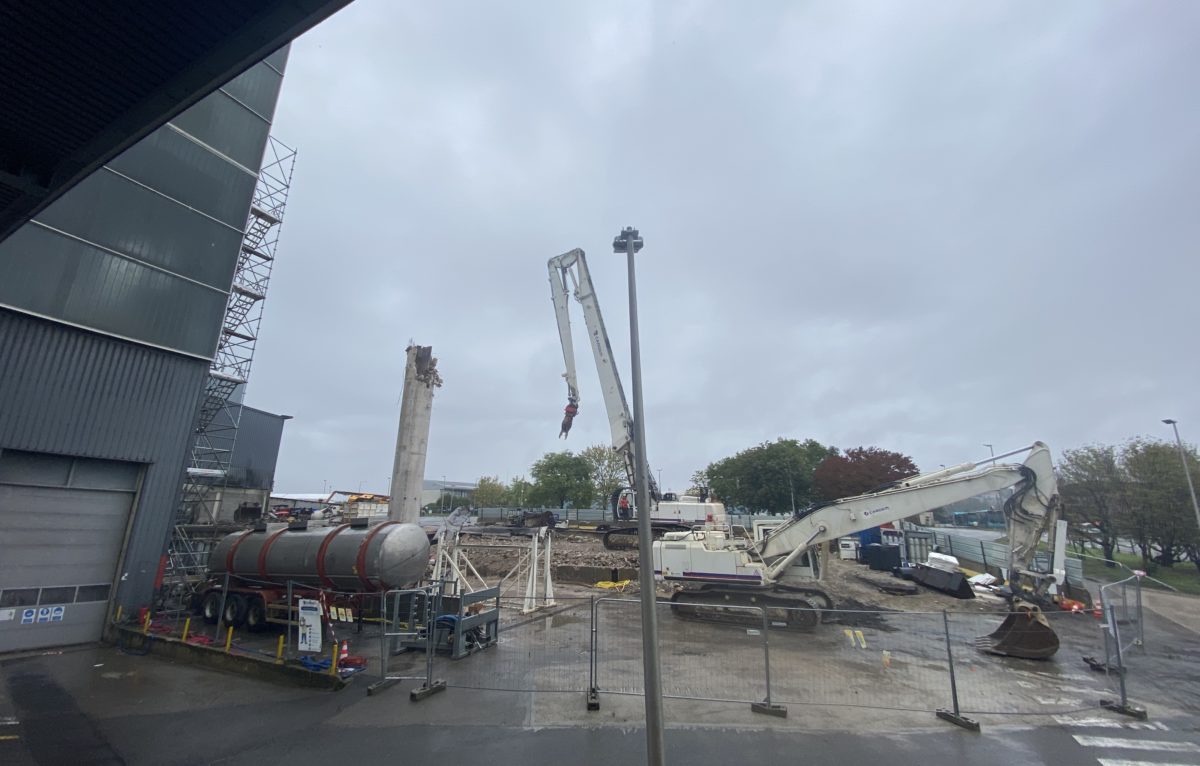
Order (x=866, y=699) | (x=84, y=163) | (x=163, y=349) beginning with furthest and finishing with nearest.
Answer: (x=163, y=349) → (x=866, y=699) → (x=84, y=163)

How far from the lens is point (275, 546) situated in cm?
1362

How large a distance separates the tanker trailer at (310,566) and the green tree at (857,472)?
4767 centimetres

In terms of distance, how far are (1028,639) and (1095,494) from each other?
25.1m

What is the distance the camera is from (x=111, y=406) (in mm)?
13758

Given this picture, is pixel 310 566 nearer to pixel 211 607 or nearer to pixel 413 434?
pixel 211 607

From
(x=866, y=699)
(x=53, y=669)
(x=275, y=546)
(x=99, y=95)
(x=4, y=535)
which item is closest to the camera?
(x=99, y=95)

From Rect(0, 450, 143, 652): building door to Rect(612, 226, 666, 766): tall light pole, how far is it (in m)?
15.9

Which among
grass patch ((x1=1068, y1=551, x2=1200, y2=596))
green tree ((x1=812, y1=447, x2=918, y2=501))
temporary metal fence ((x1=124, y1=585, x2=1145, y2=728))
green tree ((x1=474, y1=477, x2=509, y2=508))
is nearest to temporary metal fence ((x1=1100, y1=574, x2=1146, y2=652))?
temporary metal fence ((x1=124, y1=585, x2=1145, y2=728))

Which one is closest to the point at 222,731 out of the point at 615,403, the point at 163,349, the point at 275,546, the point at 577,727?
the point at 577,727

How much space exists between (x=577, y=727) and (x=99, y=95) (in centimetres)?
1014

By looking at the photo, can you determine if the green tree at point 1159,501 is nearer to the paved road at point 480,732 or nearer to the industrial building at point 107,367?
the paved road at point 480,732

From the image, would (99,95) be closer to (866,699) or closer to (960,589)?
(866,699)

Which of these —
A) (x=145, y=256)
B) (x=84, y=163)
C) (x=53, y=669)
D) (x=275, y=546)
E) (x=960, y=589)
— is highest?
(x=145, y=256)

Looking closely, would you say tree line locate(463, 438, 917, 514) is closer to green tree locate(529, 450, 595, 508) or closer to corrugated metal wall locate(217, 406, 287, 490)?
green tree locate(529, 450, 595, 508)
